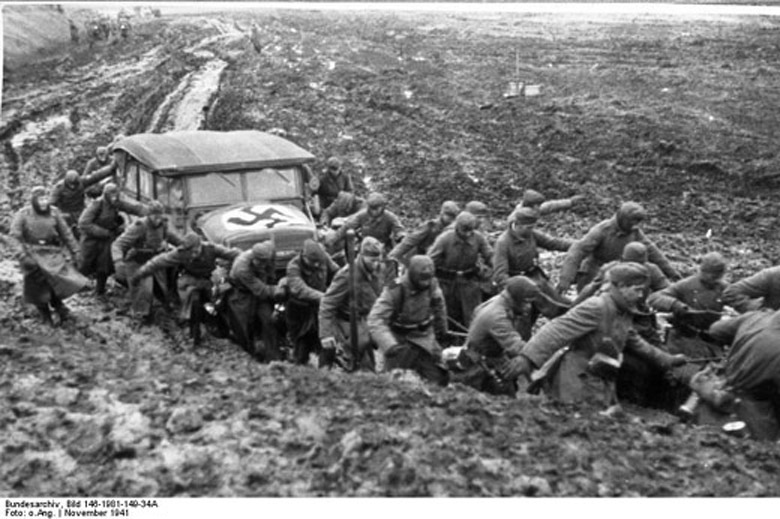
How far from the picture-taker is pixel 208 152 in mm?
8477

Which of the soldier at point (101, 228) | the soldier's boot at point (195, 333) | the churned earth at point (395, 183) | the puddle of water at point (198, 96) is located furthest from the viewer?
the puddle of water at point (198, 96)

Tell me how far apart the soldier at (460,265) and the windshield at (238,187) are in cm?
151

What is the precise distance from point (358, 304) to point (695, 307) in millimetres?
2147

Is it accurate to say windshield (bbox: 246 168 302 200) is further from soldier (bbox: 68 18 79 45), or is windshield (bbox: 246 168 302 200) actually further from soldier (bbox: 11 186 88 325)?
soldier (bbox: 68 18 79 45)

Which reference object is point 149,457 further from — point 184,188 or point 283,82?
point 283,82

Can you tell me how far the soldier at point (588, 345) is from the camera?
5652 millimetres

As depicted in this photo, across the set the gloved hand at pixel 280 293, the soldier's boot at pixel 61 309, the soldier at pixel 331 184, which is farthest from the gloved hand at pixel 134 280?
the soldier at pixel 331 184

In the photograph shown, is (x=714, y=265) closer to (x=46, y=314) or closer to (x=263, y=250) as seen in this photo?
(x=263, y=250)

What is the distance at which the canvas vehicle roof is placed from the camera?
831 cm

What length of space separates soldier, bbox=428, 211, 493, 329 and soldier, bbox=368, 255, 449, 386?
1.17m

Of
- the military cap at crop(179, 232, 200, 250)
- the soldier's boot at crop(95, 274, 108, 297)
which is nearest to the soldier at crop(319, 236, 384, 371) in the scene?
the military cap at crop(179, 232, 200, 250)

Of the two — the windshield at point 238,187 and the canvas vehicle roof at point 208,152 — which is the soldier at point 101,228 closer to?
the canvas vehicle roof at point 208,152

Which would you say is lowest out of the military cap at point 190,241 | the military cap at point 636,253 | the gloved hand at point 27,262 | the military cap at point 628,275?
the gloved hand at point 27,262

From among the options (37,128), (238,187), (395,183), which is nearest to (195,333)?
(238,187)
